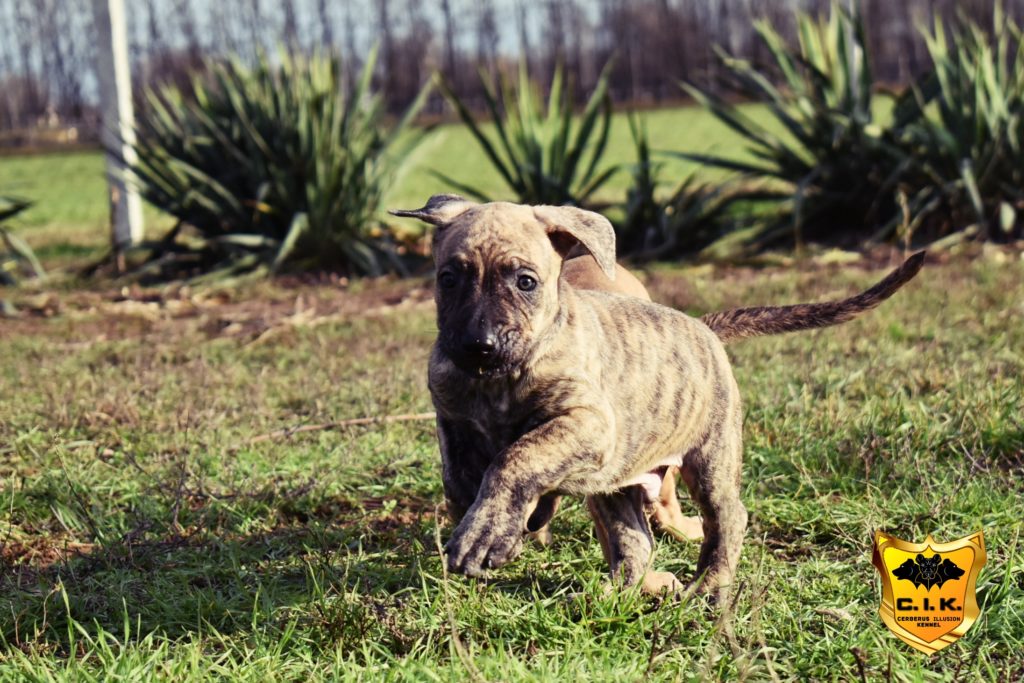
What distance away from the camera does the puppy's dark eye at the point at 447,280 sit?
2.98m

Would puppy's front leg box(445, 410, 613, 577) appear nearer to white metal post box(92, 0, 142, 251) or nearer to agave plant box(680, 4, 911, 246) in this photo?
agave plant box(680, 4, 911, 246)

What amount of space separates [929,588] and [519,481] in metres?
1.04

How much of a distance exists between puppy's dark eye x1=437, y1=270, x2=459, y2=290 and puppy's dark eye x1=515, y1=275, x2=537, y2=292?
0.17 m

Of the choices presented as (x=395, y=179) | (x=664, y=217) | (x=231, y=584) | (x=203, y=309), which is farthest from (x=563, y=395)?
(x=395, y=179)

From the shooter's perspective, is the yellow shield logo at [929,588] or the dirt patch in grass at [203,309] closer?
the yellow shield logo at [929,588]

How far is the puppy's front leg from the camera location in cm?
271

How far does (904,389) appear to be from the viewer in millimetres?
5254

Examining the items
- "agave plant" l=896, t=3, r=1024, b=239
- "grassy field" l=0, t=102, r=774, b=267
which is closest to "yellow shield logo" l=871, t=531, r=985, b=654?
"agave plant" l=896, t=3, r=1024, b=239

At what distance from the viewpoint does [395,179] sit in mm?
10750

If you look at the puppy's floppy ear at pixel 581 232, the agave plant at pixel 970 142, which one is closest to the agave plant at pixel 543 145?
the agave plant at pixel 970 142

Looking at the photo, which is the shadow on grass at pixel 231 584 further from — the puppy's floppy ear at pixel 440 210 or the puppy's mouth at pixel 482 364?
the puppy's floppy ear at pixel 440 210

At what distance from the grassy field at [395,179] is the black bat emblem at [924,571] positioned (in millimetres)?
7646

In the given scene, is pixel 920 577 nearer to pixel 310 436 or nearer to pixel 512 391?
pixel 512 391

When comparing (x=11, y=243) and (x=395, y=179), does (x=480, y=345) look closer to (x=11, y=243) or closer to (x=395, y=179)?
(x=11, y=243)
